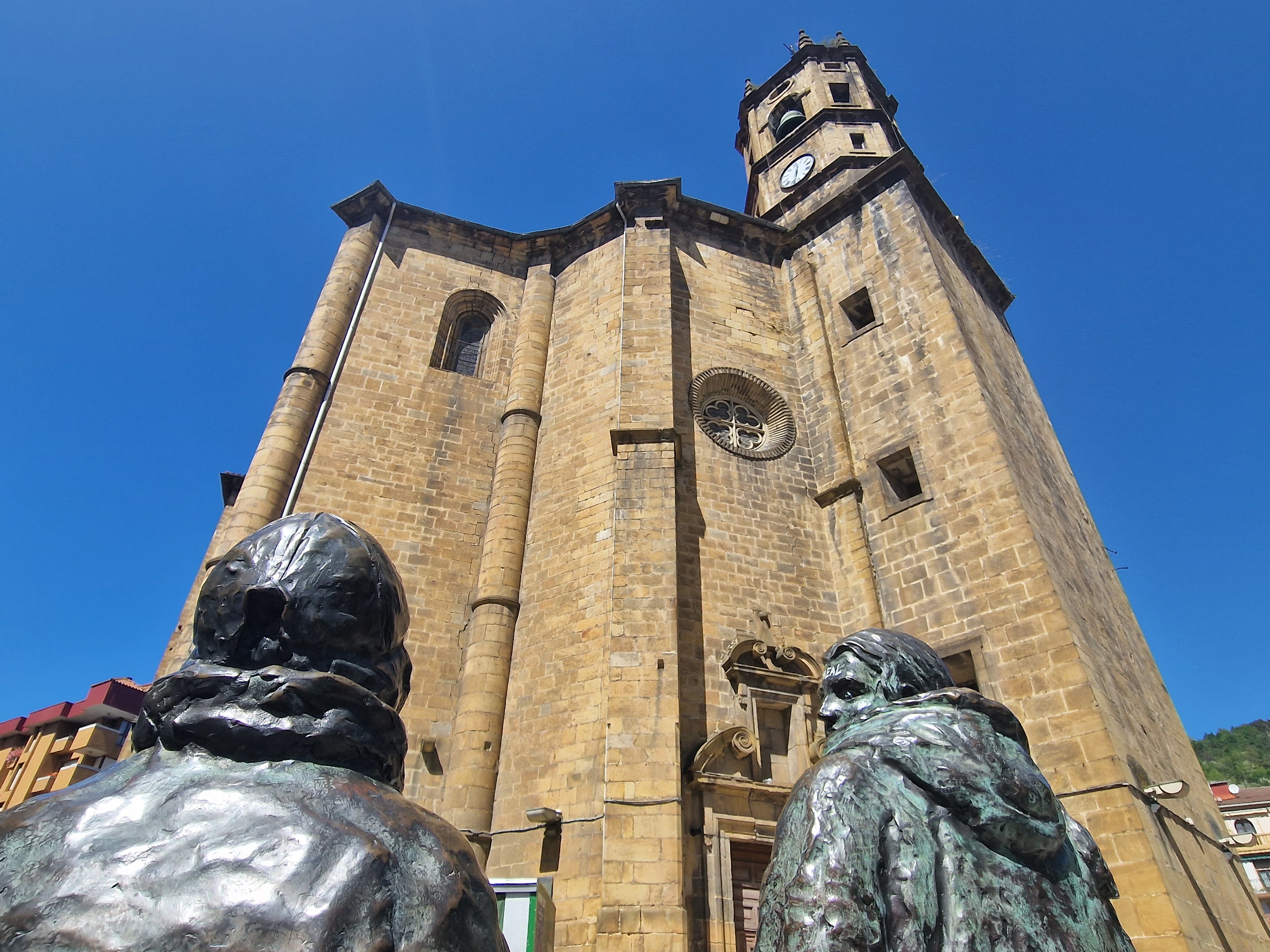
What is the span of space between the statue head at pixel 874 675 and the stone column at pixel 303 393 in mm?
10404

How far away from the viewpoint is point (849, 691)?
7.46 feet

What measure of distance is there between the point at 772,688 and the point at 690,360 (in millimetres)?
6046

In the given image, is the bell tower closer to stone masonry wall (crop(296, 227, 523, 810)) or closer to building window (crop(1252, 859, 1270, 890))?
stone masonry wall (crop(296, 227, 523, 810))

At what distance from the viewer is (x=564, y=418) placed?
13102mm

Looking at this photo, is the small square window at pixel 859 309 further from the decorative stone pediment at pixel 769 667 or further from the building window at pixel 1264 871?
the building window at pixel 1264 871

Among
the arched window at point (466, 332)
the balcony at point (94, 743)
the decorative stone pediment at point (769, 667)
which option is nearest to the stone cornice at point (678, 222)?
the arched window at point (466, 332)

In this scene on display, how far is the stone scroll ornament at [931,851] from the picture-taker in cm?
167

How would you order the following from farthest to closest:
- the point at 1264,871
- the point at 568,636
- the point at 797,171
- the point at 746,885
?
the point at 1264,871 < the point at 797,171 < the point at 568,636 < the point at 746,885

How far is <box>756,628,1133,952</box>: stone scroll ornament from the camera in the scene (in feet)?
5.49

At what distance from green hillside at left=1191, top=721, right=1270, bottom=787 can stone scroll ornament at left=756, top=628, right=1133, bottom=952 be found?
68.4 m

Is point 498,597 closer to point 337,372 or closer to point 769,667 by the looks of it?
point 769,667

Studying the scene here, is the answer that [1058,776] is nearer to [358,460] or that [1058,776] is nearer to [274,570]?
[274,570]

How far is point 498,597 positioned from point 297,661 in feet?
32.0

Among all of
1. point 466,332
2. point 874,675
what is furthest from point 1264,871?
point 874,675
